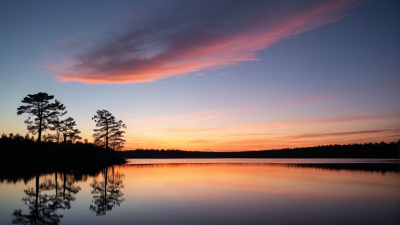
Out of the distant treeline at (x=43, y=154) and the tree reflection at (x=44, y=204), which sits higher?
the distant treeline at (x=43, y=154)

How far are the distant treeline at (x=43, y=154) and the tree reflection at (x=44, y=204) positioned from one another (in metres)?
24.4

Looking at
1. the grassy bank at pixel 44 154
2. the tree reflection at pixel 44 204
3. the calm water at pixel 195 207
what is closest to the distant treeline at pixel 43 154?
the grassy bank at pixel 44 154

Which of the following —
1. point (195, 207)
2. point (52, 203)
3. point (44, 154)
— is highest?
point (44, 154)

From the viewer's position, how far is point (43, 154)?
1700 inches

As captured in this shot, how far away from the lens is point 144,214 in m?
12.4

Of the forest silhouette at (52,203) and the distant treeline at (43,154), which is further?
the distant treeline at (43,154)

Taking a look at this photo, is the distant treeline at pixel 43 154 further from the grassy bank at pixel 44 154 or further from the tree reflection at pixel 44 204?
the tree reflection at pixel 44 204

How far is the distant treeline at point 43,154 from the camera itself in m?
39.1

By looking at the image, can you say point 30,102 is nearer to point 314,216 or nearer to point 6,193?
point 6,193

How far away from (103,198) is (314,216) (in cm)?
1272

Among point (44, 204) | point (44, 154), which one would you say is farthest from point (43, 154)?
point (44, 204)

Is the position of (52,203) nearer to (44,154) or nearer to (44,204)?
(44,204)

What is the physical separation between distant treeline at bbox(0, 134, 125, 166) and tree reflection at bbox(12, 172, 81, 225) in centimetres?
2443

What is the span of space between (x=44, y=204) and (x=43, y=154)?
1347 inches
